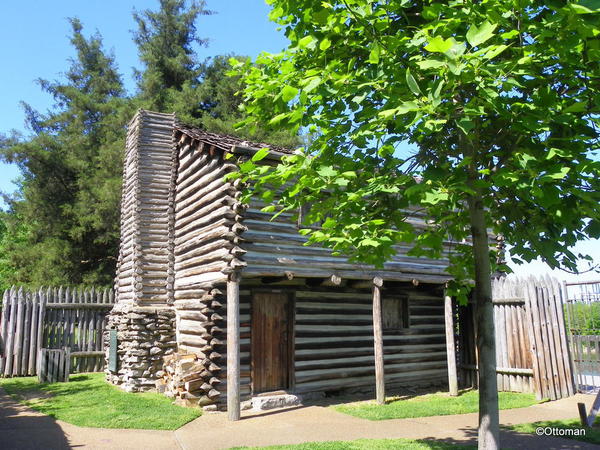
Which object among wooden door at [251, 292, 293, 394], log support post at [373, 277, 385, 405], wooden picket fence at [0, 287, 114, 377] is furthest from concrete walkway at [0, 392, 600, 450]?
wooden picket fence at [0, 287, 114, 377]

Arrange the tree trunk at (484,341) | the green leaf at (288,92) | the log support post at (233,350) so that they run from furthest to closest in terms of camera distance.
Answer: the log support post at (233,350)
the tree trunk at (484,341)
the green leaf at (288,92)

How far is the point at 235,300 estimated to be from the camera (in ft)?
34.6

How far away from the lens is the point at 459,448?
295 inches

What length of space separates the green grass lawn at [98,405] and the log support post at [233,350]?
0.82m

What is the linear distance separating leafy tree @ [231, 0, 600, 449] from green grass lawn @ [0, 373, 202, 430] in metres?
5.95

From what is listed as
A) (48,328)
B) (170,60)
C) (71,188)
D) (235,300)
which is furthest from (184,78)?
(235,300)

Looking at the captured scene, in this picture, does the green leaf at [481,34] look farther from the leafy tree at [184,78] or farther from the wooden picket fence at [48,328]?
the leafy tree at [184,78]

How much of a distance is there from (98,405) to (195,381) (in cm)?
222

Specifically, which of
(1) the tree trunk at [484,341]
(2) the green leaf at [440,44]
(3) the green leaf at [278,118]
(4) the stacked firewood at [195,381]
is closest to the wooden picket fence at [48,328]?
(4) the stacked firewood at [195,381]

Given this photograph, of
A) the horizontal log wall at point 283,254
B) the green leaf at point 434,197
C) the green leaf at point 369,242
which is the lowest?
the green leaf at point 369,242

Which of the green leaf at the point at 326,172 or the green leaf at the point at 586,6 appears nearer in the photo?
the green leaf at the point at 586,6

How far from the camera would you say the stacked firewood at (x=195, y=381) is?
35.4ft

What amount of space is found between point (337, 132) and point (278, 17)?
4.95 feet

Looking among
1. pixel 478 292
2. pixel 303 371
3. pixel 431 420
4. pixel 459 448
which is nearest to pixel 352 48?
pixel 478 292
